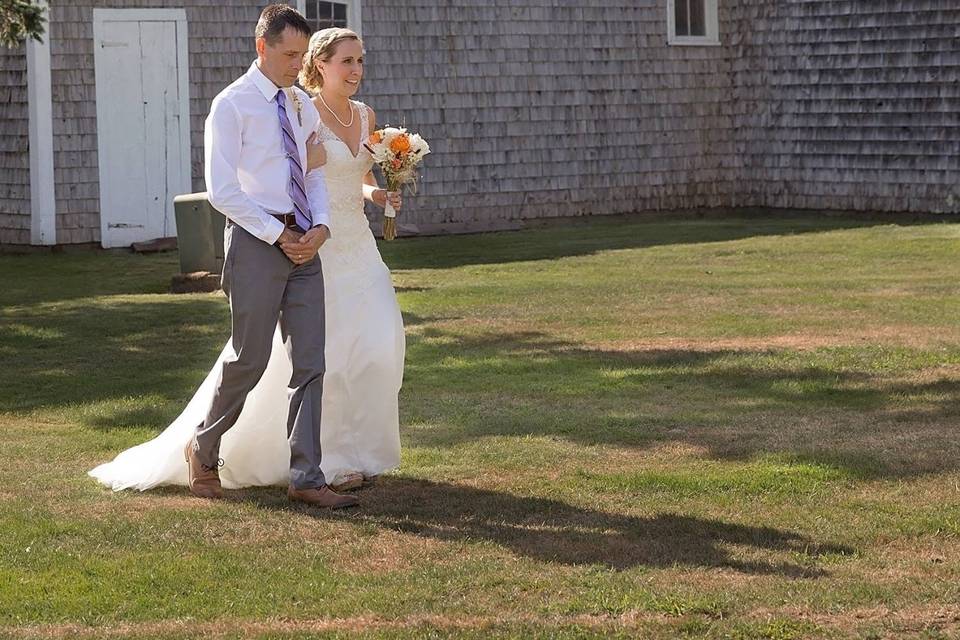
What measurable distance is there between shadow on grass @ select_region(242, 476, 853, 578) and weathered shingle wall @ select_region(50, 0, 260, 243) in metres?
11.3

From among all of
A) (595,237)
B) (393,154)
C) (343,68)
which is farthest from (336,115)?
(595,237)

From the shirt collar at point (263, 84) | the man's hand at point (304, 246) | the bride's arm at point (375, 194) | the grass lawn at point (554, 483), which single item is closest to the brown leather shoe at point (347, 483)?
the grass lawn at point (554, 483)

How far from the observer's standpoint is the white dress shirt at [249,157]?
249 inches

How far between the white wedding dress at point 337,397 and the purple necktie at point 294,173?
1.34ft

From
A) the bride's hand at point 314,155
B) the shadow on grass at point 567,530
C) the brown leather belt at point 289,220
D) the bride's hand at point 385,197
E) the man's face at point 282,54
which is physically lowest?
the shadow on grass at point 567,530

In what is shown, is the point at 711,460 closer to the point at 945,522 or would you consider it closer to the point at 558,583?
the point at 945,522

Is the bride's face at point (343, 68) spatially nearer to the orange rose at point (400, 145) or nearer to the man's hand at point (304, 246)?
the orange rose at point (400, 145)

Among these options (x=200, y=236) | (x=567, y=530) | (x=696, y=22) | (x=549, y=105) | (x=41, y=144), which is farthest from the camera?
(x=696, y=22)

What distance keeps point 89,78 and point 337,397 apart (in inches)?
440

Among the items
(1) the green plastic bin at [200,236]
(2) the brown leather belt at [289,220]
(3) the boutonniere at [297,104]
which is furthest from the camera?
(1) the green plastic bin at [200,236]

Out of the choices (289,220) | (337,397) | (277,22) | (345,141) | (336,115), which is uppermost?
(277,22)

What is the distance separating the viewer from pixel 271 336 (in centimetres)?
650

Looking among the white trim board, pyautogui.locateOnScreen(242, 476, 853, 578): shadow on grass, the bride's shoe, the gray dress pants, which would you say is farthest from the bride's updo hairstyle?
the white trim board

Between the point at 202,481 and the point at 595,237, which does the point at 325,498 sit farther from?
the point at 595,237
